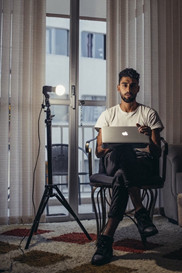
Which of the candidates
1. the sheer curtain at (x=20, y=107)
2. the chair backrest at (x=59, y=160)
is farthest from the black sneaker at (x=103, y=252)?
the chair backrest at (x=59, y=160)

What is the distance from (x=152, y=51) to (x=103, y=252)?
2.19m

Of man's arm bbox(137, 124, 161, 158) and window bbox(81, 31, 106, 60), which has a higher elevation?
window bbox(81, 31, 106, 60)

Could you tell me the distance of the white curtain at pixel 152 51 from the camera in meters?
3.40

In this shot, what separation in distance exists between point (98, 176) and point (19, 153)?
960mm

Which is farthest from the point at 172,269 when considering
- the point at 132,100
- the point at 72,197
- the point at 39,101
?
the point at 39,101

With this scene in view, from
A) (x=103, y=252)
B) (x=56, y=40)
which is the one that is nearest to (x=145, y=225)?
(x=103, y=252)

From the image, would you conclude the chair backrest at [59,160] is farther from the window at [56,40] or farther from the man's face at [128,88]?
the window at [56,40]

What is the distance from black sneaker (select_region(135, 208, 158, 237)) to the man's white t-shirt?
67cm

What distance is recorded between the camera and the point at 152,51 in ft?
11.5

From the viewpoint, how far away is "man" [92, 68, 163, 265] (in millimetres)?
2047

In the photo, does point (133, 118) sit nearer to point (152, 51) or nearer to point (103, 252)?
point (103, 252)

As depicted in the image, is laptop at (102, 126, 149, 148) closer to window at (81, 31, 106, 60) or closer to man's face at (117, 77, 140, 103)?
man's face at (117, 77, 140, 103)

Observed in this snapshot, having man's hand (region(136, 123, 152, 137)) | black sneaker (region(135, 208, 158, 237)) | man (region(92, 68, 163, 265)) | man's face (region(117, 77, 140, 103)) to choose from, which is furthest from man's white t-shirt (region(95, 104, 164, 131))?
black sneaker (region(135, 208, 158, 237))

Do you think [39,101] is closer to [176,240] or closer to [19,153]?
[19,153]
